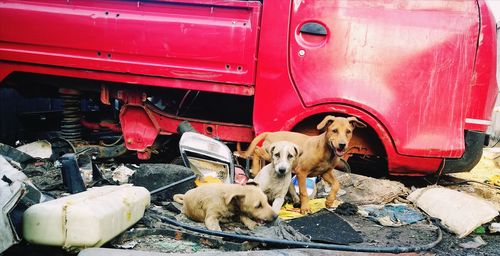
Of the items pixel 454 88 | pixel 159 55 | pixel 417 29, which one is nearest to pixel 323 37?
pixel 417 29

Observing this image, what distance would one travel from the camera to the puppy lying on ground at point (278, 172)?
3.05 metres

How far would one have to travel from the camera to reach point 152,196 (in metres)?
3.10

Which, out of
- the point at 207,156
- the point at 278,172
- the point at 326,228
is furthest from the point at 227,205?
the point at 207,156

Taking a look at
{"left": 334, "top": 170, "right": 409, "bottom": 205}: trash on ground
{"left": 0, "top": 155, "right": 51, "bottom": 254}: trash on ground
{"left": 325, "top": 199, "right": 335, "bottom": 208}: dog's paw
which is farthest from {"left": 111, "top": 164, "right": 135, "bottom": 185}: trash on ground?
{"left": 334, "top": 170, "right": 409, "bottom": 205}: trash on ground

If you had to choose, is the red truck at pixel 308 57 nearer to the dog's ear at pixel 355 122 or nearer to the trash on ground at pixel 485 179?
the dog's ear at pixel 355 122

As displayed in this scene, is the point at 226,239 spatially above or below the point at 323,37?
below

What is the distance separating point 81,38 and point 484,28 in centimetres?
361

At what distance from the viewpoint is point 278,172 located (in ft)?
10.1

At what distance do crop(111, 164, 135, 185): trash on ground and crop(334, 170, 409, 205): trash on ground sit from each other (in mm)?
1895

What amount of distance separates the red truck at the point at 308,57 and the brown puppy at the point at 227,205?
1.17 meters

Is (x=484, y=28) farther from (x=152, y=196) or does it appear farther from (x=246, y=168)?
(x=152, y=196)

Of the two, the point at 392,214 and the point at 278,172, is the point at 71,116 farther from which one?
the point at 392,214

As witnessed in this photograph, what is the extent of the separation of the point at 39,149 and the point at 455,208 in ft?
12.4

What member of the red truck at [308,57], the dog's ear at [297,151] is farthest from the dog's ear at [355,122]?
the dog's ear at [297,151]
